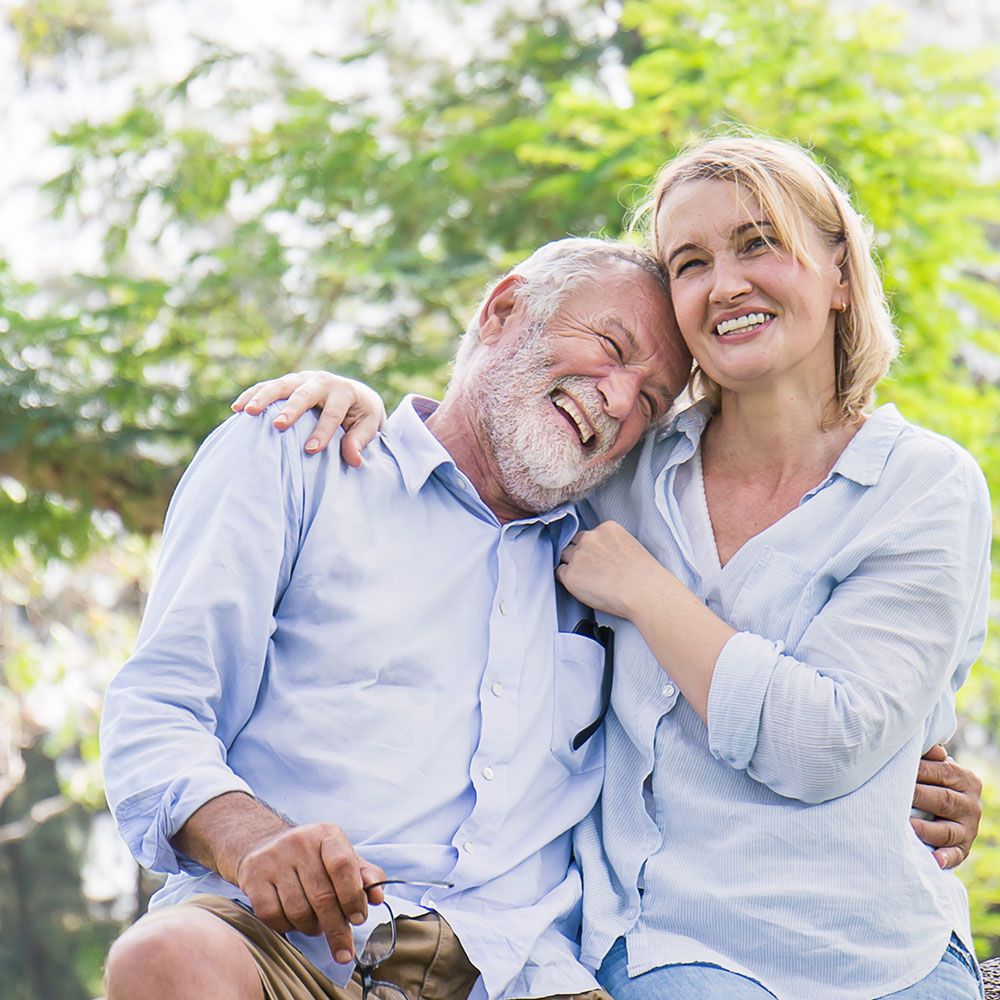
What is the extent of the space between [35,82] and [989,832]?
757 cm

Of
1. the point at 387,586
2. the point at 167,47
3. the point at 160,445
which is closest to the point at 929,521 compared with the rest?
the point at 387,586

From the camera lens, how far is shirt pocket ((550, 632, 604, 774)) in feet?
7.57

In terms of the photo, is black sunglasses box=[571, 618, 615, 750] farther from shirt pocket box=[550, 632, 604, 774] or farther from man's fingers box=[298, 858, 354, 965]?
man's fingers box=[298, 858, 354, 965]

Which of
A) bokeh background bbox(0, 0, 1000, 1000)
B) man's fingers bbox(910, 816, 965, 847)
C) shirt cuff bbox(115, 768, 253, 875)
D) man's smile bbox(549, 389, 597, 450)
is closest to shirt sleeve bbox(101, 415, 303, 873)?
shirt cuff bbox(115, 768, 253, 875)

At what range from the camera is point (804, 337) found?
90.7 inches

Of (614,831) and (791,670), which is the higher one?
(791,670)

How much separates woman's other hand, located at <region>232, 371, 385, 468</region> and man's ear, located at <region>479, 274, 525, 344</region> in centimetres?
30

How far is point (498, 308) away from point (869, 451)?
81 cm

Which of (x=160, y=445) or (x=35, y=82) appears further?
(x=35, y=82)

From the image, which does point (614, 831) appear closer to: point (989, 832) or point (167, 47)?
point (989, 832)

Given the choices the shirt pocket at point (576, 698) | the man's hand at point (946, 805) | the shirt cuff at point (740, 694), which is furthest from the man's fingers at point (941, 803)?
the shirt pocket at point (576, 698)

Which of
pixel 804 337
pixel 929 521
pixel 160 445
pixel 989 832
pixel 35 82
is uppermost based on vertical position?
pixel 804 337

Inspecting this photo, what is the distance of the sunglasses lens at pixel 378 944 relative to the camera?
1.94m

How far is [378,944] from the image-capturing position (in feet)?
6.43
